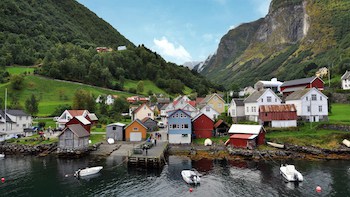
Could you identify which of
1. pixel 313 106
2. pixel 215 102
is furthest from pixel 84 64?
pixel 313 106

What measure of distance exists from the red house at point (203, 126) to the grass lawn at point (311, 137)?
466 inches

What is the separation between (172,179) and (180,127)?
67.0ft

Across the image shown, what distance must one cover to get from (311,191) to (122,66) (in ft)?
516

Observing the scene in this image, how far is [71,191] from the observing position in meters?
34.8

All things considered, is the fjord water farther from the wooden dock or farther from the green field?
the green field

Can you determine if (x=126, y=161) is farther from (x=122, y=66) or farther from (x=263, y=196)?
(x=122, y=66)

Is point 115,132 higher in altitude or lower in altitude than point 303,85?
lower

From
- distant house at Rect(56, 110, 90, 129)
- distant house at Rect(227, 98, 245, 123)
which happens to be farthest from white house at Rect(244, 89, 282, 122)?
distant house at Rect(56, 110, 90, 129)

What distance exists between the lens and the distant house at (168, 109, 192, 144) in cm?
5841

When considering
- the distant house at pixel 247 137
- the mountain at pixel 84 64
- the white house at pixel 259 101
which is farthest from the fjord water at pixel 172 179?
the mountain at pixel 84 64

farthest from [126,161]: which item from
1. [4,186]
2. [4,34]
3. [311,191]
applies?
[4,34]

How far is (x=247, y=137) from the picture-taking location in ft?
172

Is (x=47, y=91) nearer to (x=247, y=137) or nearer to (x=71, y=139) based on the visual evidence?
(x=71, y=139)

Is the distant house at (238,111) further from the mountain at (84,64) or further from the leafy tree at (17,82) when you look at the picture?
the leafy tree at (17,82)
